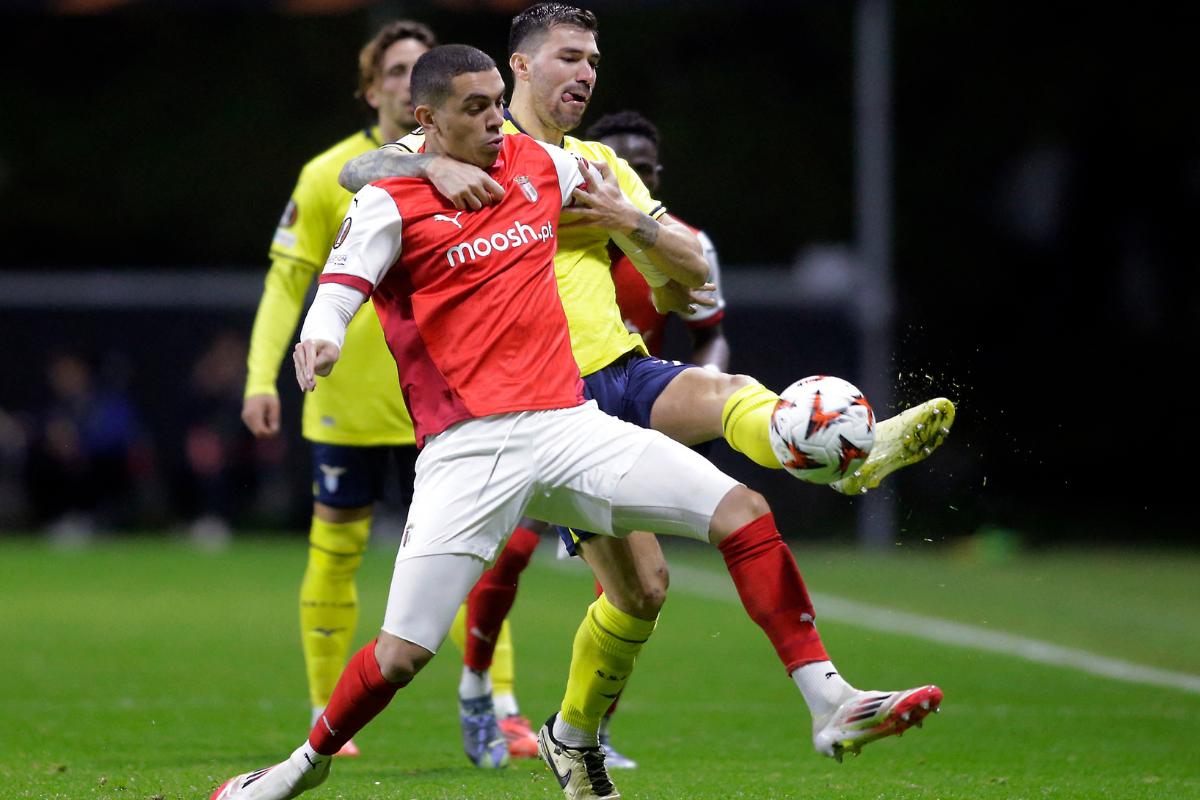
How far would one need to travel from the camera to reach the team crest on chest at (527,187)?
582cm

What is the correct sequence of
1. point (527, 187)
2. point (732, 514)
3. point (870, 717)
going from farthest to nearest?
point (527, 187)
point (732, 514)
point (870, 717)

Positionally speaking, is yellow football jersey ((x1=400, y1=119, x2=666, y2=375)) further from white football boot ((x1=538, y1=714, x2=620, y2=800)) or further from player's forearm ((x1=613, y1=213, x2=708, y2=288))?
white football boot ((x1=538, y1=714, x2=620, y2=800))

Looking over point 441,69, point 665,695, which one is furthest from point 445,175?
point 665,695

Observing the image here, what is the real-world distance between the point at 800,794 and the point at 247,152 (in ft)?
73.5

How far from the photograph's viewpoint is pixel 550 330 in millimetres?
5691

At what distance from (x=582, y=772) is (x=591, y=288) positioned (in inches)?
61.4

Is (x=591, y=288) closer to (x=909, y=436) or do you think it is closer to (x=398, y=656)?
(x=909, y=436)

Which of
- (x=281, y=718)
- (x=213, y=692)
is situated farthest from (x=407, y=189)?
(x=213, y=692)

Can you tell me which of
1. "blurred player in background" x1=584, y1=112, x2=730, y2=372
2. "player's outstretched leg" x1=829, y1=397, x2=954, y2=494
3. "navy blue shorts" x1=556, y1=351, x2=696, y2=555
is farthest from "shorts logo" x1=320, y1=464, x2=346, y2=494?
"player's outstretched leg" x1=829, y1=397, x2=954, y2=494

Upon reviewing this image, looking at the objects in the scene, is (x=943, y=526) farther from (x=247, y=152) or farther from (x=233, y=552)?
(x=247, y=152)

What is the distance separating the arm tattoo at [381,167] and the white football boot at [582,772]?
75.2 inches

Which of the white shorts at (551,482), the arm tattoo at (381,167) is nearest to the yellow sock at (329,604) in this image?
the arm tattoo at (381,167)

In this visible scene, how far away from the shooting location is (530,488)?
551 centimetres

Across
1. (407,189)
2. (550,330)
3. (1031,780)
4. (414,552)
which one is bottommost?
(1031,780)
